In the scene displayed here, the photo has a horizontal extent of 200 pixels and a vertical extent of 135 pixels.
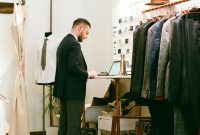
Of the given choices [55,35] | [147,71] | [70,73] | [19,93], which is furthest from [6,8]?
[147,71]

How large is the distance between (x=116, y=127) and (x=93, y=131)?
2.47 ft

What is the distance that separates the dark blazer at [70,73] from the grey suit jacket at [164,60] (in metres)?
0.84

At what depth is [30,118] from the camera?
5.67 metres

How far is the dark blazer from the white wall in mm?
1872

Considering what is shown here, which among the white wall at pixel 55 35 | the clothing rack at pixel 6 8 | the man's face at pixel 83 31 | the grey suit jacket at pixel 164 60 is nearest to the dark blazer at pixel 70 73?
the man's face at pixel 83 31

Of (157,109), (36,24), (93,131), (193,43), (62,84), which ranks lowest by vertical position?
(93,131)

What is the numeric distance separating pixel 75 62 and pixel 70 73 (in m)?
0.14

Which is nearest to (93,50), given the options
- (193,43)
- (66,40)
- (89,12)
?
(89,12)

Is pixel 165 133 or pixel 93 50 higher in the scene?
pixel 93 50

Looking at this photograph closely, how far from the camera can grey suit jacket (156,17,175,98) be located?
3.28 m

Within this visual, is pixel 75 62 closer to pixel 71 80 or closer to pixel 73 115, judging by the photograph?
pixel 71 80

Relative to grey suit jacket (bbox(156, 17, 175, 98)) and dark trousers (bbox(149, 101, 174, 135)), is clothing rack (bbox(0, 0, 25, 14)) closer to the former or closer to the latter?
dark trousers (bbox(149, 101, 174, 135))

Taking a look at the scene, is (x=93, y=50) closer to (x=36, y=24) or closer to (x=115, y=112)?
(x=36, y=24)

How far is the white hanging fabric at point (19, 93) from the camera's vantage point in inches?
200
